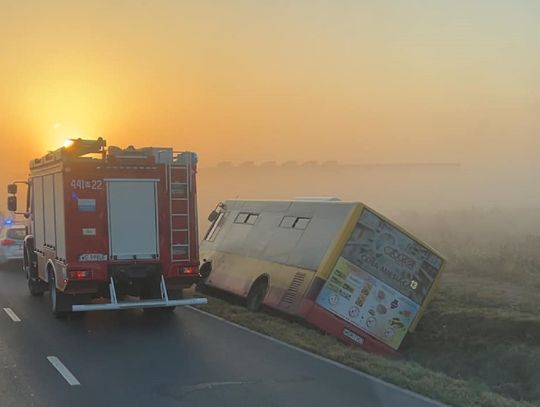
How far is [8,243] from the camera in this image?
2128 cm

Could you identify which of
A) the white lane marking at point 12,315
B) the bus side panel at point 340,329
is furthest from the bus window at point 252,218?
the white lane marking at point 12,315

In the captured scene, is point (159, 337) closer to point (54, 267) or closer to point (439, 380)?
point (54, 267)

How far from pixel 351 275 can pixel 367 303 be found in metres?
0.62

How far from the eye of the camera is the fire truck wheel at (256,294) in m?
13.9

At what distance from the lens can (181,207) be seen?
1181 cm

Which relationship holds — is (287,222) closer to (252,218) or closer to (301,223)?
(301,223)

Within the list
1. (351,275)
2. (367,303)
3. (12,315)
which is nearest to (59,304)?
(12,315)

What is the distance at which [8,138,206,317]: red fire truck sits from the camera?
11.2 m

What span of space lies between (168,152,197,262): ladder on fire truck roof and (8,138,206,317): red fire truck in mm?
18

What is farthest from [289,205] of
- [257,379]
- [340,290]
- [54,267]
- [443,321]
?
[257,379]

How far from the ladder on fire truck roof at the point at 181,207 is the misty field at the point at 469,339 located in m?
1.59

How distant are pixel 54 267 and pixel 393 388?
23.6 feet

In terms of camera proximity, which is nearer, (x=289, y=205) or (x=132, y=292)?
(x=132, y=292)

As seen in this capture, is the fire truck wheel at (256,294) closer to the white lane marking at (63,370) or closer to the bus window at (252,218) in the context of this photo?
the bus window at (252,218)
